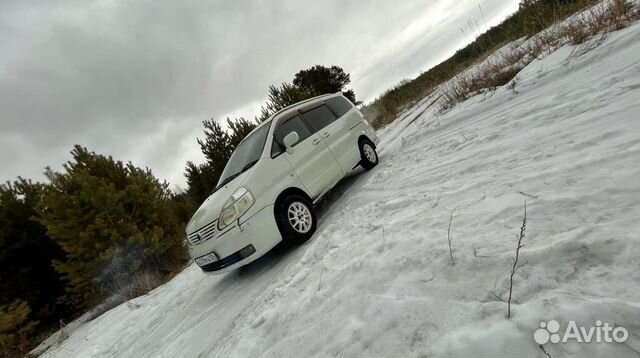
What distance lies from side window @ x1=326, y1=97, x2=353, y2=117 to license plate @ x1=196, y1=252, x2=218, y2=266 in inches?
152

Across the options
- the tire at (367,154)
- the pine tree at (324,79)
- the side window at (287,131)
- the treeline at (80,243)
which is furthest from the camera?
the pine tree at (324,79)

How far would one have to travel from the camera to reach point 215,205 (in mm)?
4477

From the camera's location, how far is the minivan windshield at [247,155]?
16.6 feet

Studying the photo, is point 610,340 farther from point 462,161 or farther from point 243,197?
point 243,197

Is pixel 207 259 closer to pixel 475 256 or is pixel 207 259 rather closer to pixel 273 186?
pixel 273 186

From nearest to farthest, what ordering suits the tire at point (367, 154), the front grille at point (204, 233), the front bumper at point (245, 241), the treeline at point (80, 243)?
the front bumper at point (245, 241) < the front grille at point (204, 233) < the tire at point (367, 154) < the treeline at point (80, 243)

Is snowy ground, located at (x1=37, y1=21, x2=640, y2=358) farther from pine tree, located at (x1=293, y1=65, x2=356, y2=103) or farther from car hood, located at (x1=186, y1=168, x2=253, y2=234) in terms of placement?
pine tree, located at (x1=293, y1=65, x2=356, y2=103)

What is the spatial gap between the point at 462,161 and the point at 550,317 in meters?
2.88

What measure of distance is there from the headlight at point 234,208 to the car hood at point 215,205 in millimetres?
84

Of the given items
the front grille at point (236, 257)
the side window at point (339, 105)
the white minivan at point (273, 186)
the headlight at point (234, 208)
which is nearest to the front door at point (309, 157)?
the white minivan at point (273, 186)

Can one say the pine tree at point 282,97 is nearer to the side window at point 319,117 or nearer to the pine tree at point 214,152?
the pine tree at point 214,152

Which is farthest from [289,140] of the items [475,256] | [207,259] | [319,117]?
[475,256]

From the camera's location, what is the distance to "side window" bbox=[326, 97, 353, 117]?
6711mm

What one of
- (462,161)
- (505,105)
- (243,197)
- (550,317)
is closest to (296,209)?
(243,197)
